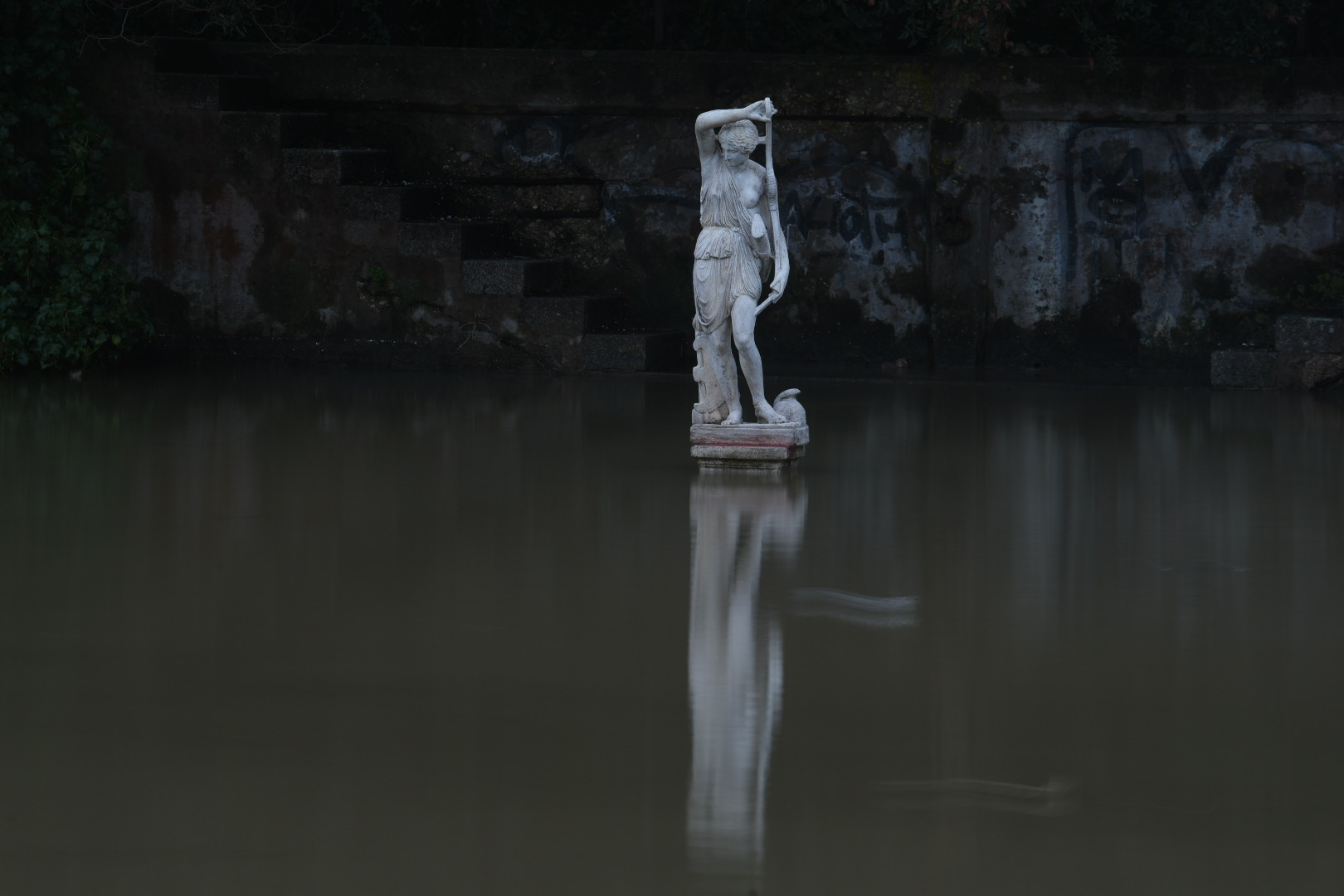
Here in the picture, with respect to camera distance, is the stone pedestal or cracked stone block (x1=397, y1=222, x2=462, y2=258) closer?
the stone pedestal

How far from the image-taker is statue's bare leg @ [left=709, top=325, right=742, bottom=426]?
33.2 ft

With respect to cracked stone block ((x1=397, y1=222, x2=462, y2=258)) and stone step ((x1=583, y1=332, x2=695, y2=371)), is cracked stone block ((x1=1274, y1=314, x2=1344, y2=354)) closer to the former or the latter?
stone step ((x1=583, y1=332, x2=695, y2=371))

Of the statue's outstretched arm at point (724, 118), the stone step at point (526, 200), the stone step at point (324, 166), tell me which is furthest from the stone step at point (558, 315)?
the statue's outstretched arm at point (724, 118)

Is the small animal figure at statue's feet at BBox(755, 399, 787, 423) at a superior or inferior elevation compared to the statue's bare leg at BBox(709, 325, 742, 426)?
inferior

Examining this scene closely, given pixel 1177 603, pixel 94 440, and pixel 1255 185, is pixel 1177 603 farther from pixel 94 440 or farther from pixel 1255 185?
pixel 1255 185

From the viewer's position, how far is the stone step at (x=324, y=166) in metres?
15.2

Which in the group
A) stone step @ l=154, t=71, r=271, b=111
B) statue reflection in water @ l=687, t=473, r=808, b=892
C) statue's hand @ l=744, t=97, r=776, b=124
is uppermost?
stone step @ l=154, t=71, r=271, b=111

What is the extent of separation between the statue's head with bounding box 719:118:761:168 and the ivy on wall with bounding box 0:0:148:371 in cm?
657

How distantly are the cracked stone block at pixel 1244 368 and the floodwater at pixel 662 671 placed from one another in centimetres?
369

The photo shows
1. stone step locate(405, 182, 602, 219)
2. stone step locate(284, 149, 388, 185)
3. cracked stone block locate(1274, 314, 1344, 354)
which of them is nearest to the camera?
cracked stone block locate(1274, 314, 1344, 354)

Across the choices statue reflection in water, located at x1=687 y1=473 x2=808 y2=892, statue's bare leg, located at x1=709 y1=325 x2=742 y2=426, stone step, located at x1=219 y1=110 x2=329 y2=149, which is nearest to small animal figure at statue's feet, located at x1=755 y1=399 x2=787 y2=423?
statue's bare leg, located at x1=709 y1=325 x2=742 y2=426

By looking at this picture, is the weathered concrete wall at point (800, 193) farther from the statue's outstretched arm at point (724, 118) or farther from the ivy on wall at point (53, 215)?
the statue's outstretched arm at point (724, 118)

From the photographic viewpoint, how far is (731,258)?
9953 millimetres

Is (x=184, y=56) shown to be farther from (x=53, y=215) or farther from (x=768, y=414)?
(x=768, y=414)
